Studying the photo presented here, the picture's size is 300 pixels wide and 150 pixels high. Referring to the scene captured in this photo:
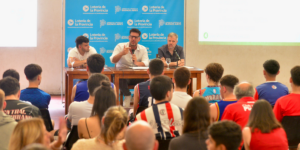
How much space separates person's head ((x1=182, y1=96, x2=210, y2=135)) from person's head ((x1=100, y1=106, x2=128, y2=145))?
37 cm

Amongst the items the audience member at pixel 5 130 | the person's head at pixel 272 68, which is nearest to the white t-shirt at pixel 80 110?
the audience member at pixel 5 130

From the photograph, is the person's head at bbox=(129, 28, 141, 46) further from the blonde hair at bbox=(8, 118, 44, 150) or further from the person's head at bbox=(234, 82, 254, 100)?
the blonde hair at bbox=(8, 118, 44, 150)

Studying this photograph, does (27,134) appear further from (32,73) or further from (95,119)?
(32,73)

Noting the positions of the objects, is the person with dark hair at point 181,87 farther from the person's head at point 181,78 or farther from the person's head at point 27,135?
the person's head at point 27,135

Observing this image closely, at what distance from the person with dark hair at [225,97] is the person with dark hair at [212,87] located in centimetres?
26

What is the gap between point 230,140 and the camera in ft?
4.68

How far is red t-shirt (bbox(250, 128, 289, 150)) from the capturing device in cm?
185

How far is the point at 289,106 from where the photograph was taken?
2.54m

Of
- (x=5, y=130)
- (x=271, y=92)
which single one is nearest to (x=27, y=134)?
(x=5, y=130)

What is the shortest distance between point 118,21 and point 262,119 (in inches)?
185

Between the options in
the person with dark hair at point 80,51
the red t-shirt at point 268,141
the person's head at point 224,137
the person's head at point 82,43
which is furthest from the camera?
the person's head at point 82,43

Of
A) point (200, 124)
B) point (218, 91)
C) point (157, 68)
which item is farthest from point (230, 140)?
point (157, 68)

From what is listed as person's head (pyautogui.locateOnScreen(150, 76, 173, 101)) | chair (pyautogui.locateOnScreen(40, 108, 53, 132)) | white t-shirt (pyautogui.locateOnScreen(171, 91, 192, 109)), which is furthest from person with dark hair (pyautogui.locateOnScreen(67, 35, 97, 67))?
person's head (pyautogui.locateOnScreen(150, 76, 173, 101))

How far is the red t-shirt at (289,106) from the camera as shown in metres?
2.52
